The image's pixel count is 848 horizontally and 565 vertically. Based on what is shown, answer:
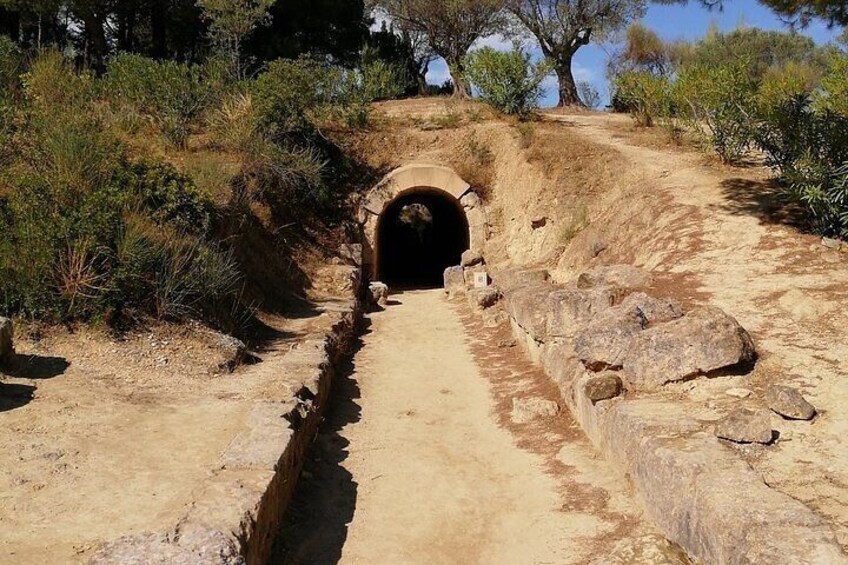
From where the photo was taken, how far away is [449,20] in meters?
25.5

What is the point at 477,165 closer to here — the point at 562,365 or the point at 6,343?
the point at 562,365

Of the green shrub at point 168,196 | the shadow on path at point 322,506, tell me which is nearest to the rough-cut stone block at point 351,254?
the green shrub at point 168,196

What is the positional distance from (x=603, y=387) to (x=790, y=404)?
1607 mm

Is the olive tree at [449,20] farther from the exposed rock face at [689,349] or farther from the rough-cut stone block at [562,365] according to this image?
the exposed rock face at [689,349]

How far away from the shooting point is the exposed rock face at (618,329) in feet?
22.7

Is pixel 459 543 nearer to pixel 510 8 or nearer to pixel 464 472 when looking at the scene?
pixel 464 472

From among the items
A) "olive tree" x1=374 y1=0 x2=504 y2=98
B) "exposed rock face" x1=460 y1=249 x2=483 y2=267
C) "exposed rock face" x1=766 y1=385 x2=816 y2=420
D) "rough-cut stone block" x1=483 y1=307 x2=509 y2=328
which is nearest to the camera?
"exposed rock face" x1=766 y1=385 x2=816 y2=420

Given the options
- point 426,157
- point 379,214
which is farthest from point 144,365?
point 426,157

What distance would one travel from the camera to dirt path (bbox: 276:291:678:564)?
5199 millimetres

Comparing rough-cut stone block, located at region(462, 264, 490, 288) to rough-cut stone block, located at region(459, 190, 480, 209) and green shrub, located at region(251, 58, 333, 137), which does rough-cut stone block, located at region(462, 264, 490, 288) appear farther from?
green shrub, located at region(251, 58, 333, 137)

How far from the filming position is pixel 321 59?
25.0 meters

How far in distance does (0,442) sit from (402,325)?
850 centimetres

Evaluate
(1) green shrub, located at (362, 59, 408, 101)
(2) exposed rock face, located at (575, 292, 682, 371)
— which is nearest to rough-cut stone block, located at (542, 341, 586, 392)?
(2) exposed rock face, located at (575, 292, 682, 371)

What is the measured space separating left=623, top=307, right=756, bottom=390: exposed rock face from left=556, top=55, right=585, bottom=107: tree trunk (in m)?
Result: 19.8
